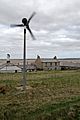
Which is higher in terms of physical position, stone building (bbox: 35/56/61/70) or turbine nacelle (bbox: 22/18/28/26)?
turbine nacelle (bbox: 22/18/28/26)

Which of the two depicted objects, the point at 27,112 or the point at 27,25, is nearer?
the point at 27,112

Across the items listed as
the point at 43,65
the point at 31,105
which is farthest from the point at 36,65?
the point at 31,105

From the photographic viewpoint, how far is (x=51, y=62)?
124938 mm

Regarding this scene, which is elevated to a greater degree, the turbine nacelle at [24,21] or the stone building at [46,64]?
the turbine nacelle at [24,21]

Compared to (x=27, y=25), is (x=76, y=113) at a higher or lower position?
lower

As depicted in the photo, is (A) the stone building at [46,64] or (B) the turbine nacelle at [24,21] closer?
(B) the turbine nacelle at [24,21]

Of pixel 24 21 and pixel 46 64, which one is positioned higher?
pixel 24 21

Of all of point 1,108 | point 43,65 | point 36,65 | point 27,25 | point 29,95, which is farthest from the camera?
point 43,65

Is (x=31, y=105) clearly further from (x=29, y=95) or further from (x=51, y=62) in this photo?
(x=51, y=62)

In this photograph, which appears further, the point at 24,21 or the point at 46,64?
the point at 46,64

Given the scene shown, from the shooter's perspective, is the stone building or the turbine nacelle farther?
the stone building

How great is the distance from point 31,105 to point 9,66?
272ft

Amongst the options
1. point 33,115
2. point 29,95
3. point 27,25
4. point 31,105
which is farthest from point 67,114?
point 27,25

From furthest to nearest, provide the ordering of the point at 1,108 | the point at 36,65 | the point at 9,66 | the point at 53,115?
the point at 36,65, the point at 9,66, the point at 1,108, the point at 53,115
